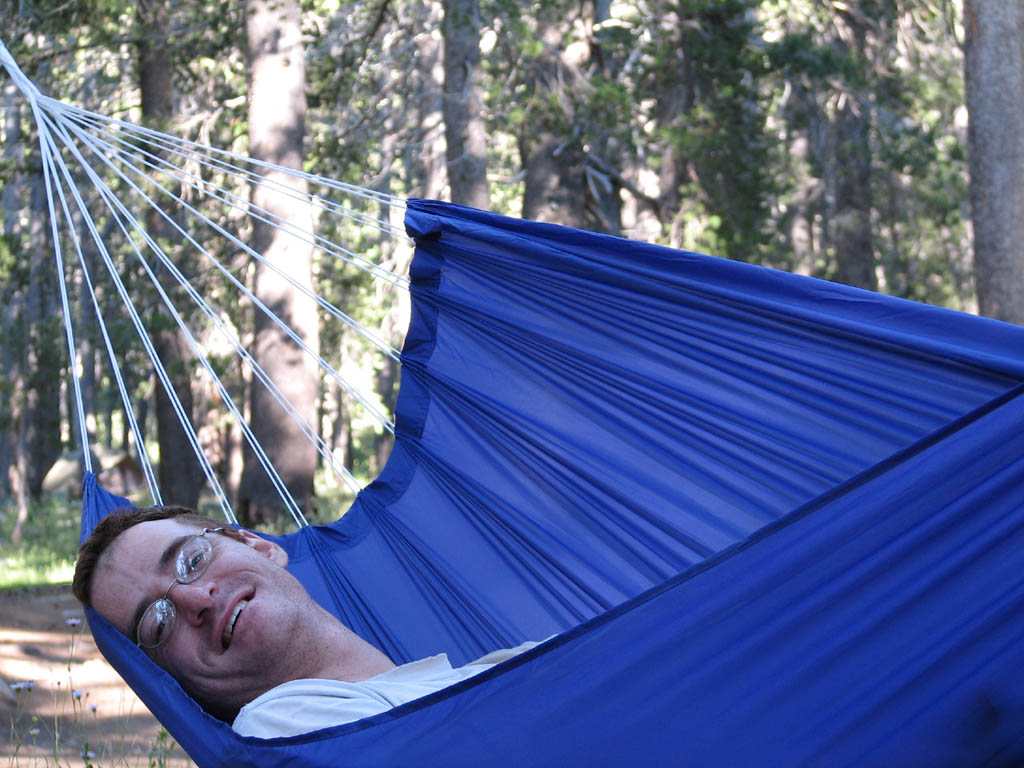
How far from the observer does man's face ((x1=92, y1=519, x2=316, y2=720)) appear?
88.2 inches

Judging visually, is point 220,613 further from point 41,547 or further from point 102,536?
point 41,547

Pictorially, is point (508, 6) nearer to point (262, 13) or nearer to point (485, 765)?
point (262, 13)

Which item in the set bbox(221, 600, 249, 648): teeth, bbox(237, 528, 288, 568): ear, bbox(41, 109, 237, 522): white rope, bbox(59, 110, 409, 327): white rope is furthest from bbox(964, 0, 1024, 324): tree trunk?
bbox(221, 600, 249, 648): teeth

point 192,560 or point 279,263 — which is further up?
point 279,263

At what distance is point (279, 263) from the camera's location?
8.51m

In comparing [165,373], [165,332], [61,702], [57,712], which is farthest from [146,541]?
[165,332]

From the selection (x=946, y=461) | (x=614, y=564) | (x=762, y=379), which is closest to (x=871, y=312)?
(x=762, y=379)

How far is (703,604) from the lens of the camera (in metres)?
1.66

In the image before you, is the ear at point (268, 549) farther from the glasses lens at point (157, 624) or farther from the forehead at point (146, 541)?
the glasses lens at point (157, 624)

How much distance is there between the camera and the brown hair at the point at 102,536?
2.44 metres

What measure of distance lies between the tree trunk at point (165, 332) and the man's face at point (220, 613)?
6941mm

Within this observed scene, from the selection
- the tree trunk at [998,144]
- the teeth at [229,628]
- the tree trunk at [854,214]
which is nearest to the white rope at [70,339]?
the teeth at [229,628]

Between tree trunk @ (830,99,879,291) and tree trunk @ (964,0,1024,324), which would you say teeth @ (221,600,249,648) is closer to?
tree trunk @ (964,0,1024,324)

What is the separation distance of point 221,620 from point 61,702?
2.89 m
